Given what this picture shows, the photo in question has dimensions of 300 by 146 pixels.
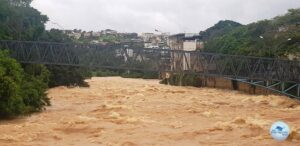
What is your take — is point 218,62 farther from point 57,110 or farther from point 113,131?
point 113,131

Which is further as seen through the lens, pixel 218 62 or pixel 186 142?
pixel 218 62

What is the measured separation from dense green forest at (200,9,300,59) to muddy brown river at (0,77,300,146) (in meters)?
6.91

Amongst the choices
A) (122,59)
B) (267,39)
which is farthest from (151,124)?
(267,39)

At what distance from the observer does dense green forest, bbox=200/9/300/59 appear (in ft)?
177

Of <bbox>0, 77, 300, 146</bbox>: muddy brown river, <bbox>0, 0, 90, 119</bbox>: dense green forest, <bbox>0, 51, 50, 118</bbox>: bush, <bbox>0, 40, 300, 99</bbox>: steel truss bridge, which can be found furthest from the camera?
<bbox>0, 40, 300, 99</bbox>: steel truss bridge

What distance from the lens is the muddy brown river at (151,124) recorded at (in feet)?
86.1

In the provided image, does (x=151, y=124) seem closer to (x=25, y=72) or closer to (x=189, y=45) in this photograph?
(x=25, y=72)

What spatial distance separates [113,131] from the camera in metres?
29.6

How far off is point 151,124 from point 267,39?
1239 inches

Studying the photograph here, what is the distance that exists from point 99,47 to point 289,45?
19695 mm

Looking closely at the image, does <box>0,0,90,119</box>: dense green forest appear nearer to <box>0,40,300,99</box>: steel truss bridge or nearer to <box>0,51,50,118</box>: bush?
<box>0,51,50,118</box>: bush

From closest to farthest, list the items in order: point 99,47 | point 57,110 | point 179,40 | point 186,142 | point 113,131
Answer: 1. point 186,142
2. point 113,131
3. point 57,110
4. point 99,47
5. point 179,40

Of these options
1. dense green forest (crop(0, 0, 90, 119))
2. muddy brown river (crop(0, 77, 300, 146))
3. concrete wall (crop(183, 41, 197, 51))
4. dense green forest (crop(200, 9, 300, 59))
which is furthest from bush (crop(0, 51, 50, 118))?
concrete wall (crop(183, 41, 197, 51))

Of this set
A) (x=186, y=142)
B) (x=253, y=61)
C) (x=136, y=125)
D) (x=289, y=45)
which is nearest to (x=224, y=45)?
(x=289, y=45)
